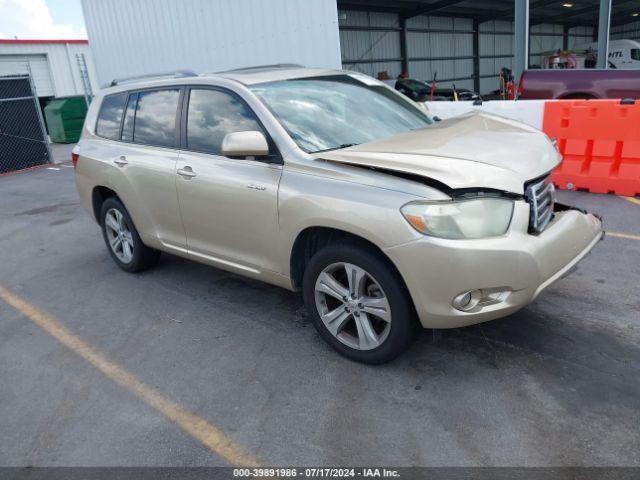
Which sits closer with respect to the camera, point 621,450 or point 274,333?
point 621,450

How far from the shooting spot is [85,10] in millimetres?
18750

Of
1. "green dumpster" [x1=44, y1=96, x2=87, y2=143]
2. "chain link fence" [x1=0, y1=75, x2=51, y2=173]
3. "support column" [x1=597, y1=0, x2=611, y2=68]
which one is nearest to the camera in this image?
"chain link fence" [x1=0, y1=75, x2=51, y2=173]

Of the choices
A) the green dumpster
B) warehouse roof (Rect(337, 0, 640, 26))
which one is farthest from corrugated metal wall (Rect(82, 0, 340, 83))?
warehouse roof (Rect(337, 0, 640, 26))

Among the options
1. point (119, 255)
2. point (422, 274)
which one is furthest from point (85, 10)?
point (422, 274)

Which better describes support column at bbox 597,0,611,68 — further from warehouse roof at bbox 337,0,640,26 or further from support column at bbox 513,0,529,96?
warehouse roof at bbox 337,0,640,26

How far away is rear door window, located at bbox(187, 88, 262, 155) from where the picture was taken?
3.71 metres

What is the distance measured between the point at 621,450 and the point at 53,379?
3.25 meters

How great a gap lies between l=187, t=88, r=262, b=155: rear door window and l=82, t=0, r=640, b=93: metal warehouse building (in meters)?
7.98

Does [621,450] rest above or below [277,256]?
below

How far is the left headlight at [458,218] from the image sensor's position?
2764 millimetres

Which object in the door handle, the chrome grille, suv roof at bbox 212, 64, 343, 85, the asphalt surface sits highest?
suv roof at bbox 212, 64, 343, 85

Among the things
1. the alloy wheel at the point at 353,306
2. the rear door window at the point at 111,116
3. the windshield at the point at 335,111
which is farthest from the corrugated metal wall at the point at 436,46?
the alloy wheel at the point at 353,306

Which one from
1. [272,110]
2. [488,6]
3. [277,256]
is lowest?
[277,256]

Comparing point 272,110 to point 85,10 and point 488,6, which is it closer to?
point 85,10
